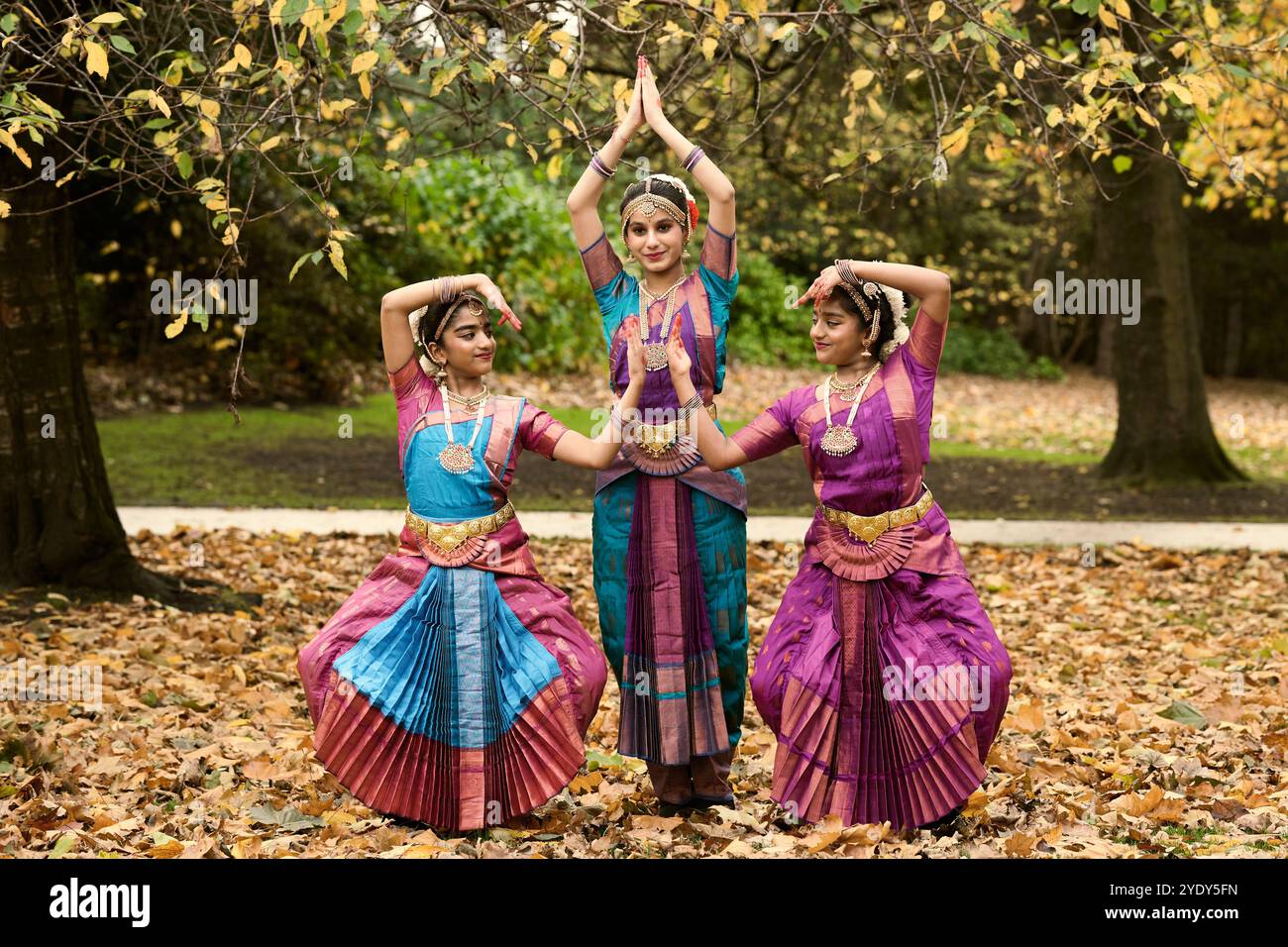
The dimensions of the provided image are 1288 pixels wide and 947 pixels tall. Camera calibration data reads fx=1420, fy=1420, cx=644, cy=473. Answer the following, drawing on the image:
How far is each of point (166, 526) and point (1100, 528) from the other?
6.71m

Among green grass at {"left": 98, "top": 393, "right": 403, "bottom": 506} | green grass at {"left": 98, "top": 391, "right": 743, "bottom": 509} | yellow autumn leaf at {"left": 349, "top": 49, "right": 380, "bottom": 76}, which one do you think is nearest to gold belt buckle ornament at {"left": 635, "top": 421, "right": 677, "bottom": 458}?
yellow autumn leaf at {"left": 349, "top": 49, "right": 380, "bottom": 76}

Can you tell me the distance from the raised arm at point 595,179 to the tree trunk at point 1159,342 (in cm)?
804

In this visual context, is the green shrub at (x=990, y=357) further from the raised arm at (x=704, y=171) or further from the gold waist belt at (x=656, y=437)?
the gold waist belt at (x=656, y=437)

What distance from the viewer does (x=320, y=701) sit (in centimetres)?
454

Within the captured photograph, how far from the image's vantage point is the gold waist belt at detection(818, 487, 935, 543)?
446 cm

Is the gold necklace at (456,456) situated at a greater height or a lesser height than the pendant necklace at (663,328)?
lesser

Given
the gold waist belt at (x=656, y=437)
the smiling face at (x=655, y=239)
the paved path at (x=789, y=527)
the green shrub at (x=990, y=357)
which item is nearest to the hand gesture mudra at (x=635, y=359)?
the gold waist belt at (x=656, y=437)

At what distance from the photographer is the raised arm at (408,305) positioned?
4.49m

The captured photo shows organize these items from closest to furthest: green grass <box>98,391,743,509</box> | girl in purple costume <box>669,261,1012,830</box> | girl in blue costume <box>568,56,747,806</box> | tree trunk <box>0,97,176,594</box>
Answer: girl in purple costume <box>669,261,1012,830</box> < girl in blue costume <box>568,56,747,806</box> < tree trunk <box>0,97,176,594</box> < green grass <box>98,391,743,509</box>

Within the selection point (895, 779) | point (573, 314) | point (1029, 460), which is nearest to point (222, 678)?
point (895, 779)

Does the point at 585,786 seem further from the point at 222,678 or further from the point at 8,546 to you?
the point at 8,546

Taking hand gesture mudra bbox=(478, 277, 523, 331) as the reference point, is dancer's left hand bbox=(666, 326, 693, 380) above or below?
below

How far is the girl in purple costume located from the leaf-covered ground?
196mm

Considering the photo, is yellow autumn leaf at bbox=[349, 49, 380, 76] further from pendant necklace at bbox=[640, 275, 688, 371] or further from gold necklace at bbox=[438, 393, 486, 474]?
gold necklace at bbox=[438, 393, 486, 474]
